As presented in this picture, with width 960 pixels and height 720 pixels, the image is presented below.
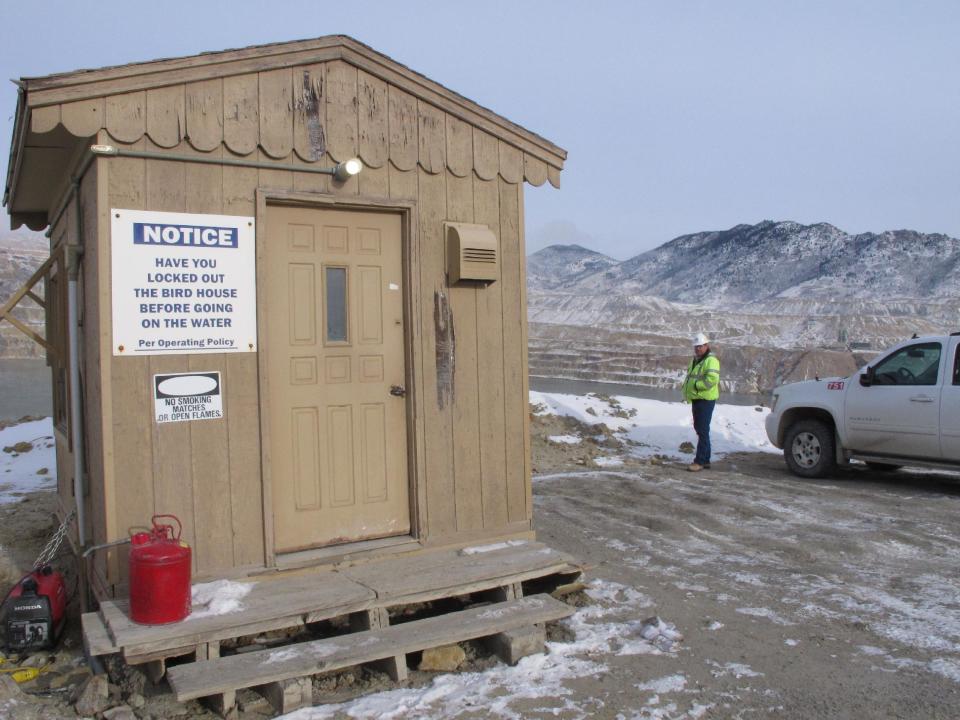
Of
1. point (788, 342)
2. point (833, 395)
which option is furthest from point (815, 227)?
point (833, 395)

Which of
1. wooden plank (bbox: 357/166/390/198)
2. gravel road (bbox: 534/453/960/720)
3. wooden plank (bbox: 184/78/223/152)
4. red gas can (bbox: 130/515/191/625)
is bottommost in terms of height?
gravel road (bbox: 534/453/960/720)

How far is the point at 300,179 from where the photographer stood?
491 cm

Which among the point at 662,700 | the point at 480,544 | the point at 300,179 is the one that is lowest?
the point at 662,700

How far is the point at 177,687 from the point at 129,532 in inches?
41.9

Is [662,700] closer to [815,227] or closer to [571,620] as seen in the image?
[571,620]

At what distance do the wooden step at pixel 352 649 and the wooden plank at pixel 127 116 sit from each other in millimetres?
2747

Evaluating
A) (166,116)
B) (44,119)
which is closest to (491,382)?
(166,116)

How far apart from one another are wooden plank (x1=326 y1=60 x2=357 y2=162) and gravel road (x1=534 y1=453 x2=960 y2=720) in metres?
3.32

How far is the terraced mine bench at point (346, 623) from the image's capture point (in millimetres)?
3768

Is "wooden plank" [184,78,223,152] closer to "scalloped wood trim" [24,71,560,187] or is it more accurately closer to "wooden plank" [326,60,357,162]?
"scalloped wood trim" [24,71,560,187]

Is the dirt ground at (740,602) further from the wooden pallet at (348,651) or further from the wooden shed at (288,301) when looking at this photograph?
the wooden shed at (288,301)

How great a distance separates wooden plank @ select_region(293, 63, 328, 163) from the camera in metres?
4.89

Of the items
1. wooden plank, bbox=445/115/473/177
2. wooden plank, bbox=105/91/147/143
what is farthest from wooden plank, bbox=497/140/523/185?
wooden plank, bbox=105/91/147/143

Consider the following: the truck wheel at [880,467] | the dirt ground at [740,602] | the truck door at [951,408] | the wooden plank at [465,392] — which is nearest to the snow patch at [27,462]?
the dirt ground at [740,602]
